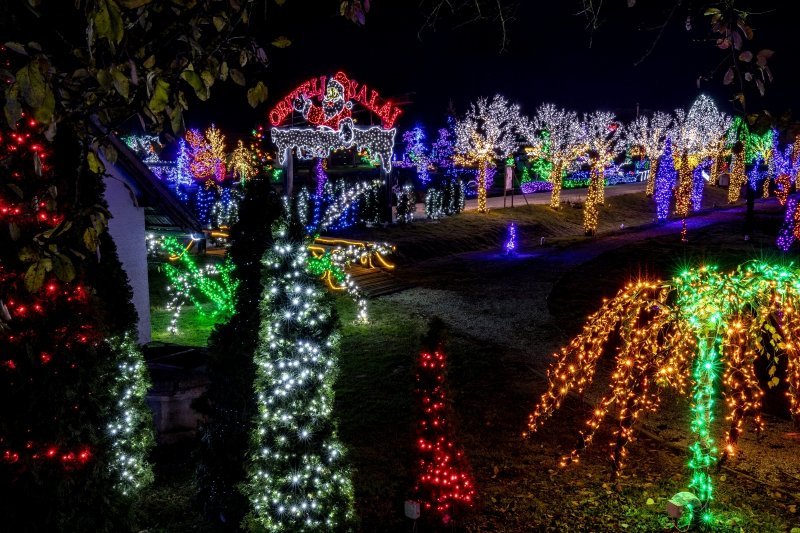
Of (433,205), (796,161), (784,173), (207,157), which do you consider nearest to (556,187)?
(433,205)

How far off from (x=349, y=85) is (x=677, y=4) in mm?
24042

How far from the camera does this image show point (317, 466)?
20.4 feet

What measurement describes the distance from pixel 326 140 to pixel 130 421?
21623mm

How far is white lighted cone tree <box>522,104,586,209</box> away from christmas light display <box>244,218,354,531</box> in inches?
1384

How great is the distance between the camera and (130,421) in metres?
7.04

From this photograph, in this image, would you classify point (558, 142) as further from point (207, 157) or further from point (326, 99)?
point (207, 157)

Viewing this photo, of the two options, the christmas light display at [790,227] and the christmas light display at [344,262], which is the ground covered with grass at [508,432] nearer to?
the christmas light display at [344,262]

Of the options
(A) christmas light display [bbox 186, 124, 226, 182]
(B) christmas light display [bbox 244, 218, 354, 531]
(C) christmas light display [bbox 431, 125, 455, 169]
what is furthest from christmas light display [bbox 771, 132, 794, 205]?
(A) christmas light display [bbox 186, 124, 226, 182]

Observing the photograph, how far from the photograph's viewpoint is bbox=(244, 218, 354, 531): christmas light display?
614 cm

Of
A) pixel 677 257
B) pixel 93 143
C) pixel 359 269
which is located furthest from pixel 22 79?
pixel 677 257

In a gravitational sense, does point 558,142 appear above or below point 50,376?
above

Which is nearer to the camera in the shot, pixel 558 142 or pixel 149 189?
pixel 149 189

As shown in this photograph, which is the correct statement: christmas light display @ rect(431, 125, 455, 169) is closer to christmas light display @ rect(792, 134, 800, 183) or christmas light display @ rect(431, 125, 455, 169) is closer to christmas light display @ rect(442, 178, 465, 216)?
christmas light display @ rect(442, 178, 465, 216)

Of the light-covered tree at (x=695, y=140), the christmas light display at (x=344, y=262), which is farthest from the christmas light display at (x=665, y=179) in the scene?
the christmas light display at (x=344, y=262)
